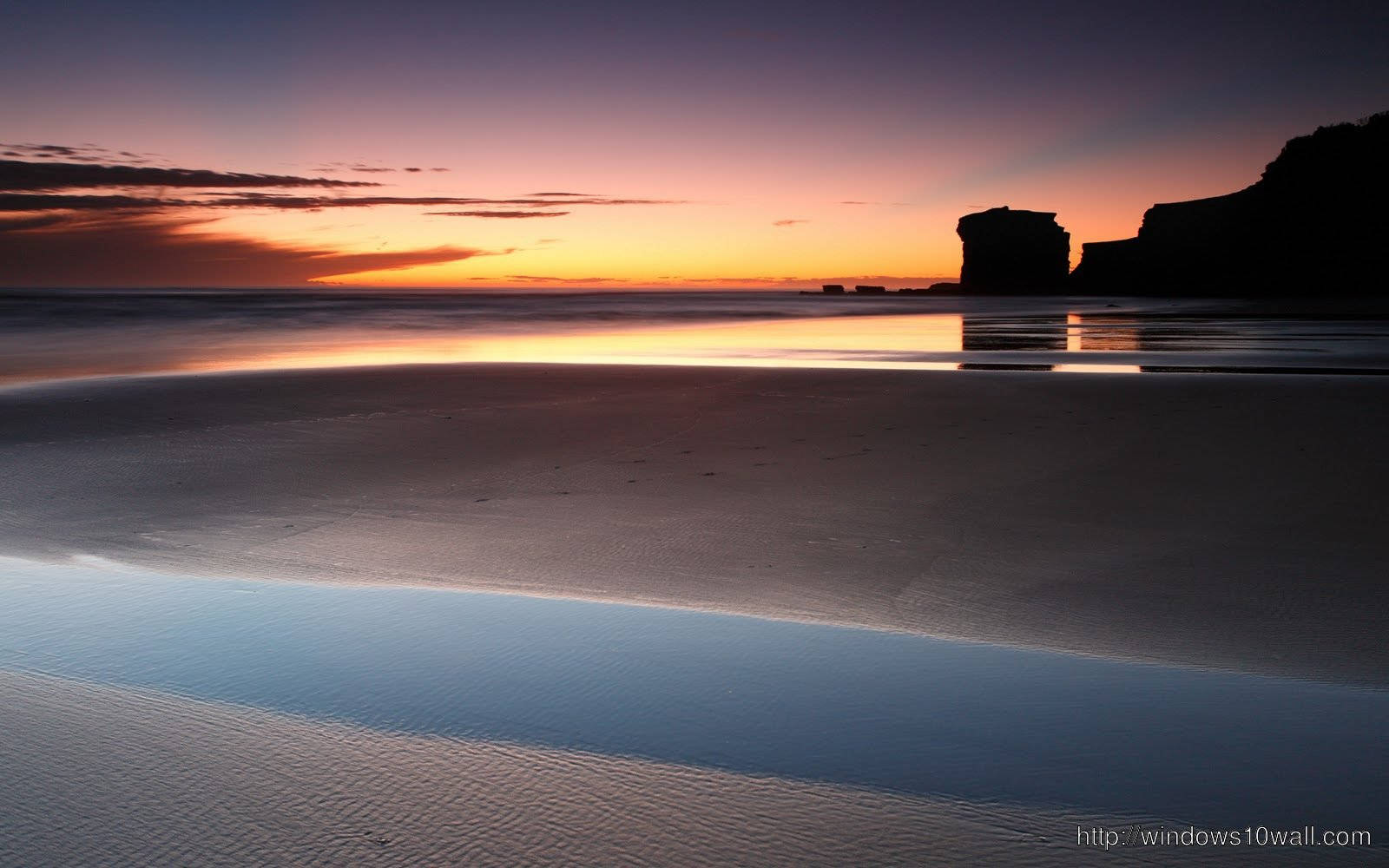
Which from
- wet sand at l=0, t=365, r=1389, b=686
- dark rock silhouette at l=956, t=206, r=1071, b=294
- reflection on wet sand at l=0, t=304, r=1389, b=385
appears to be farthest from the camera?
dark rock silhouette at l=956, t=206, r=1071, b=294

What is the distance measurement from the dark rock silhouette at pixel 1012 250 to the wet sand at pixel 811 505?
446 feet

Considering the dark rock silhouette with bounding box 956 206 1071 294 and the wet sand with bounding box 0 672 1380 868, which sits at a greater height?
the dark rock silhouette with bounding box 956 206 1071 294

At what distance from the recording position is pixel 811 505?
17.9 feet

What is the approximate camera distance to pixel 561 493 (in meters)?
5.82

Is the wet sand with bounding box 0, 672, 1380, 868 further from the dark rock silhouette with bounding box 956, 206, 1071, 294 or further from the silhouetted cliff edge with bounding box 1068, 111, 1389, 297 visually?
the dark rock silhouette with bounding box 956, 206, 1071, 294

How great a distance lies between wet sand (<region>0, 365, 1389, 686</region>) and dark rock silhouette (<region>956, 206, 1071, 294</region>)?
136 meters

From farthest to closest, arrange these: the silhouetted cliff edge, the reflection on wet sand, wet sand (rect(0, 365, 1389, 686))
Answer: the silhouetted cliff edge → the reflection on wet sand → wet sand (rect(0, 365, 1389, 686))

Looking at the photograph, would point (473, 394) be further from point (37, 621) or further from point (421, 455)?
point (37, 621)

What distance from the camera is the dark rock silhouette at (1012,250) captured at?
5487 inches

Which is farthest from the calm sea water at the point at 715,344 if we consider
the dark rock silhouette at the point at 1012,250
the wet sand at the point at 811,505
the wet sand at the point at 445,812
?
the dark rock silhouette at the point at 1012,250

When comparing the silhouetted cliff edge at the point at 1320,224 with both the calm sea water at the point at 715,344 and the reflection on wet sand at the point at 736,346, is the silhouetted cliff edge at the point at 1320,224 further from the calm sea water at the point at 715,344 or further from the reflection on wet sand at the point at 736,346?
the reflection on wet sand at the point at 736,346

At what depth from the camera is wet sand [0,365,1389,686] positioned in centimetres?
377

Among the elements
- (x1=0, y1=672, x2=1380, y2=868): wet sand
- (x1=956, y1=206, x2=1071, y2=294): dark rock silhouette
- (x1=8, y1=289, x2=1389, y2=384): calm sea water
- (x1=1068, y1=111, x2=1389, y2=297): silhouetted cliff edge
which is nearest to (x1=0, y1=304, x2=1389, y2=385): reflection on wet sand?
(x1=8, y1=289, x2=1389, y2=384): calm sea water

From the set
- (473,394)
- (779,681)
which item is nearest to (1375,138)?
(473,394)
